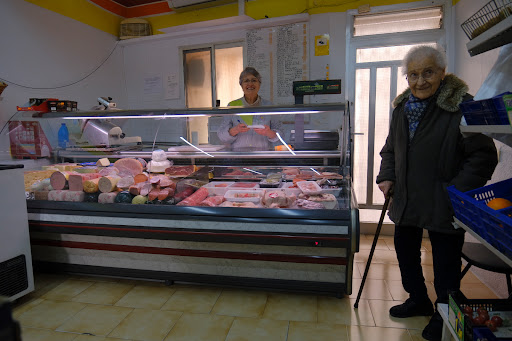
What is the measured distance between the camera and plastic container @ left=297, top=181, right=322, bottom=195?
2.80 metres

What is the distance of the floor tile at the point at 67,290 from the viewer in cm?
282

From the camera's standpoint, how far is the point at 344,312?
8.34ft

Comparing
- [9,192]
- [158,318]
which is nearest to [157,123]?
[9,192]

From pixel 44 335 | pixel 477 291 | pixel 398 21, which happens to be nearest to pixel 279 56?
pixel 398 21

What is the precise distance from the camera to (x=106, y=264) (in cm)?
297

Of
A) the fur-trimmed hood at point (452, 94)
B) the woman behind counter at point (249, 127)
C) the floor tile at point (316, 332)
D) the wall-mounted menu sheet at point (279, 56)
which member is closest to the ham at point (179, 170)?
the woman behind counter at point (249, 127)

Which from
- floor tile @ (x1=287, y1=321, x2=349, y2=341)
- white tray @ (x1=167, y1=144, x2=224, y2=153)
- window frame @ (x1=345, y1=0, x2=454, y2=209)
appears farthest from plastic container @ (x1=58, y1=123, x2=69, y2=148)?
window frame @ (x1=345, y1=0, x2=454, y2=209)

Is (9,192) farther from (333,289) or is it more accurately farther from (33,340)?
(333,289)

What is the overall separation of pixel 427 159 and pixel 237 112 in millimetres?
1544

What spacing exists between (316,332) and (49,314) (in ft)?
6.84

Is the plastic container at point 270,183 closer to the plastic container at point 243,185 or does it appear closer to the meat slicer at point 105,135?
the plastic container at point 243,185

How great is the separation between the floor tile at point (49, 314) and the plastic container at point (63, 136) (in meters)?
1.70

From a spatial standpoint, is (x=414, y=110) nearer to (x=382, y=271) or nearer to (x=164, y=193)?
(x=382, y=271)

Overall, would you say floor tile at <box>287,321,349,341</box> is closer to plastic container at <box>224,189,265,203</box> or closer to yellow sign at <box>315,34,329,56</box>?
plastic container at <box>224,189,265,203</box>
